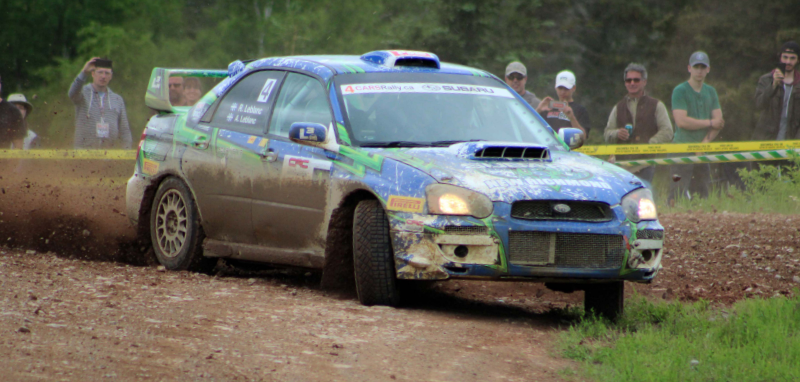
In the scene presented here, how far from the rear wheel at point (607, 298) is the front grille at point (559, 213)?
581 millimetres

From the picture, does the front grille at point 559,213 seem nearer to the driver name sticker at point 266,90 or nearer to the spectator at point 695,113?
the driver name sticker at point 266,90

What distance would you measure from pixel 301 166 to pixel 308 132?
13.9 inches

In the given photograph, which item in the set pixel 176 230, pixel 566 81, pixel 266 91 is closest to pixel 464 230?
pixel 266 91

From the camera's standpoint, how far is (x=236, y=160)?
24.7 ft

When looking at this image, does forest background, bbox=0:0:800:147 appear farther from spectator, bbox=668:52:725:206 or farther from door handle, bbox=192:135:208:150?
door handle, bbox=192:135:208:150

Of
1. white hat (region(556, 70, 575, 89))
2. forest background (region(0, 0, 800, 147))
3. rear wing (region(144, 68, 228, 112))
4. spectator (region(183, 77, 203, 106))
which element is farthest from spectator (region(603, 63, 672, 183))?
forest background (region(0, 0, 800, 147))

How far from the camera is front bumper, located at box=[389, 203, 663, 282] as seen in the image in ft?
19.7

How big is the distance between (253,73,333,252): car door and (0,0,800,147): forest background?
18382mm

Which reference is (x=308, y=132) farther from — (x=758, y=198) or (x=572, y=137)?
(x=758, y=198)

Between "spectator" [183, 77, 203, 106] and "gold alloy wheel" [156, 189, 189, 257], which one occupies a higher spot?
"spectator" [183, 77, 203, 106]

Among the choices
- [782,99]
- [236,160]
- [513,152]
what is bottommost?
[236,160]

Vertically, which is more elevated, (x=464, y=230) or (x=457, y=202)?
(x=457, y=202)

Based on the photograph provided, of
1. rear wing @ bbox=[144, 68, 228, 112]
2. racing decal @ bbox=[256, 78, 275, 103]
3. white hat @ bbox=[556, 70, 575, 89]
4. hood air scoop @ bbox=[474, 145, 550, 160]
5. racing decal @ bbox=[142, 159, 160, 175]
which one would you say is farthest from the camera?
white hat @ bbox=[556, 70, 575, 89]

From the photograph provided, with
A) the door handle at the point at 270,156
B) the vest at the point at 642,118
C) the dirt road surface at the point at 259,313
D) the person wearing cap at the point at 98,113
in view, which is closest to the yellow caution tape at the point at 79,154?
the person wearing cap at the point at 98,113
